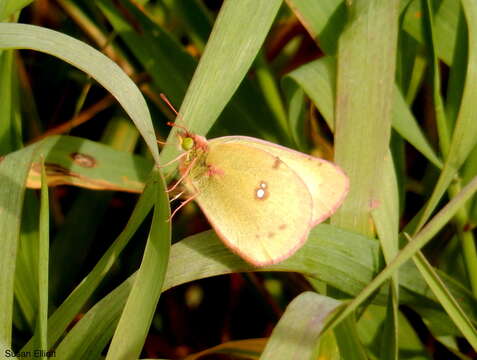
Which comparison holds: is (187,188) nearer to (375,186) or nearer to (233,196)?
(233,196)

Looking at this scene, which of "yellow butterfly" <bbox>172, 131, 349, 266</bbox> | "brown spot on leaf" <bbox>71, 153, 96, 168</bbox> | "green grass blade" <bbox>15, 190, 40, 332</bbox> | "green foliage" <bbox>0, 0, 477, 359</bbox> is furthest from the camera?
"brown spot on leaf" <bbox>71, 153, 96, 168</bbox>

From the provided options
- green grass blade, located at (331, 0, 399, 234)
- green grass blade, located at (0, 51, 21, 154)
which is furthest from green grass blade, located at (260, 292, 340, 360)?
green grass blade, located at (0, 51, 21, 154)

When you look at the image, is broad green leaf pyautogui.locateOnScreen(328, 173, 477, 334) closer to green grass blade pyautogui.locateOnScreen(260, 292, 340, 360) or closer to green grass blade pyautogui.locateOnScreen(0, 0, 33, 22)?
green grass blade pyautogui.locateOnScreen(260, 292, 340, 360)

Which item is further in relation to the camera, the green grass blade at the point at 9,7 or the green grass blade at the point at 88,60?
the green grass blade at the point at 9,7

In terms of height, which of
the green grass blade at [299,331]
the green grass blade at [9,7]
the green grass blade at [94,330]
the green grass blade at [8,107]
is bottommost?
the green grass blade at [299,331]

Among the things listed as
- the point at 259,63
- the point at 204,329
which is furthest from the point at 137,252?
the point at 259,63

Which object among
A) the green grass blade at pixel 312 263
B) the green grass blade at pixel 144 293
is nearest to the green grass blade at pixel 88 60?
the green grass blade at pixel 144 293

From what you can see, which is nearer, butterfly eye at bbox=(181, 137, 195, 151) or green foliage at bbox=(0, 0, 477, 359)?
green foliage at bbox=(0, 0, 477, 359)

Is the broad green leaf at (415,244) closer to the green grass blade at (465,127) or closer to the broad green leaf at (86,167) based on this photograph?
the green grass blade at (465,127)
